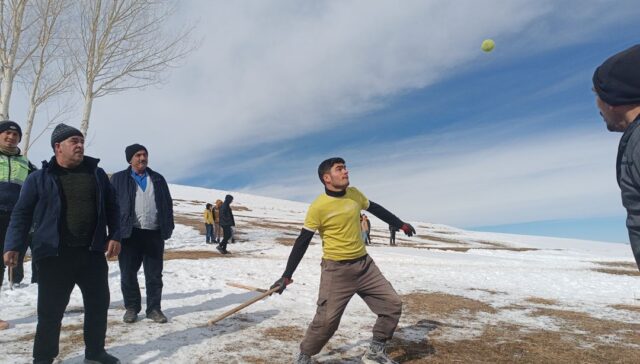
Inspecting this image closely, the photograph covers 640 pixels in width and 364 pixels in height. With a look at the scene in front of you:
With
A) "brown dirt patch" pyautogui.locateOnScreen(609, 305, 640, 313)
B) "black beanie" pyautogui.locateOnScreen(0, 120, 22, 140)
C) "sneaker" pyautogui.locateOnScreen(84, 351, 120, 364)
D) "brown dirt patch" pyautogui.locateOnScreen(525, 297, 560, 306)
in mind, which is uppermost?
"black beanie" pyautogui.locateOnScreen(0, 120, 22, 140)

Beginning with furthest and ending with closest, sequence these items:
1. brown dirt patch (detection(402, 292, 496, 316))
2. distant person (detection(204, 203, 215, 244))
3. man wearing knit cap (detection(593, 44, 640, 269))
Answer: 1. distant person (detection(204, 203, 215, 244))
2. brown dirt patch (detection(402, 292, 496, 316))
3. man wearing knit cap (detection(593, 44, 640, 269))

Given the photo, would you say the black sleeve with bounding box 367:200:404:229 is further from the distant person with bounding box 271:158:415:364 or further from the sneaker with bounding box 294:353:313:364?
the sneaker with bounding box 294:353:313:364

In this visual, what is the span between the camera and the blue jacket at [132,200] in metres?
5.96

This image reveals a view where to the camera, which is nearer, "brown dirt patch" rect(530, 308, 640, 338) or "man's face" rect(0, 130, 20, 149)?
"man's face" rect(0, 130, 20, 149)

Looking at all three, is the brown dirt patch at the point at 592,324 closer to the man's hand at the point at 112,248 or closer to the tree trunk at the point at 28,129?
the man's hand at the point at 112,248

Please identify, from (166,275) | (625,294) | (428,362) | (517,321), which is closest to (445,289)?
(517,321)

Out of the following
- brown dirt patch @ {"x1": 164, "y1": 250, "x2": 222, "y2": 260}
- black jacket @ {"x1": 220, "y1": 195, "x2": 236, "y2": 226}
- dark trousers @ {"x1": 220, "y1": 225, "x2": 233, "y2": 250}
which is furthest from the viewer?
black jacket @ {"x1": 220, "y1": 195, "x2": 236, "y2": 226}

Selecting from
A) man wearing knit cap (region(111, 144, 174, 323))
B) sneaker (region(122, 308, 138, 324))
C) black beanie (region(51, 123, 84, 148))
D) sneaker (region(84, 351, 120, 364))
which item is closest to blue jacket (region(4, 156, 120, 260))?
black beanie (region(51, 123, 84, 148))

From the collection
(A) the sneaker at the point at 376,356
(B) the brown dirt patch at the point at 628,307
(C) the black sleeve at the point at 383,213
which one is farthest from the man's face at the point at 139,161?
(B) the brown dirt patch at the point at 628,307

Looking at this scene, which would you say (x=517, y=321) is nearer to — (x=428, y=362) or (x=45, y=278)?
(x=428, y=362)

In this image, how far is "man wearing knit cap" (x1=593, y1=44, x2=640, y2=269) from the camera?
1.93 meters

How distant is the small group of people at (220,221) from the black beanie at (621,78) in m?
16.7

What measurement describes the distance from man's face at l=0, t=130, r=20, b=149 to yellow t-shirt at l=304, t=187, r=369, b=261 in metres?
4.40

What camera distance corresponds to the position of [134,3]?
58.4 ft
